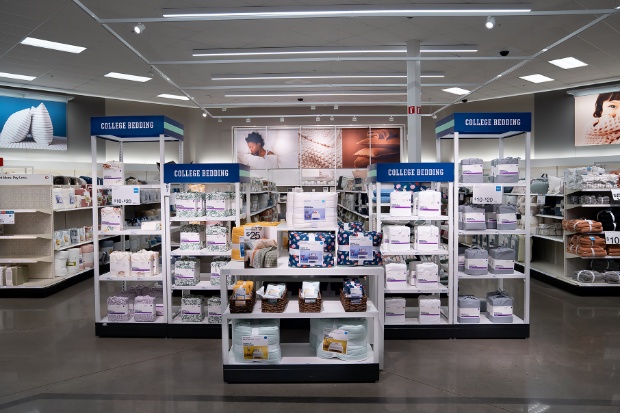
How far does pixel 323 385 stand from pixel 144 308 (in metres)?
2.55

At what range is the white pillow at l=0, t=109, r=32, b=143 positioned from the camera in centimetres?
1120

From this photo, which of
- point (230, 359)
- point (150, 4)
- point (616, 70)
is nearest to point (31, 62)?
point (150, 4)

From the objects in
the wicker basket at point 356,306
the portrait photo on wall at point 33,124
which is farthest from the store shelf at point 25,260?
the wicker basket at point 356,306

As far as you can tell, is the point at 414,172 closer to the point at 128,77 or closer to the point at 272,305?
the point at 272,305

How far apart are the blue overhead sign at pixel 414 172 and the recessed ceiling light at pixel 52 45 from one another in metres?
6.52

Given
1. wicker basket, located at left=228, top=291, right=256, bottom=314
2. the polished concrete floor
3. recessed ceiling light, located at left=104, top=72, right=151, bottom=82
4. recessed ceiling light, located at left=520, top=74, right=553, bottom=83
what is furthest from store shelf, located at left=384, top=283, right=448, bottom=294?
recessed ceiling light, located at left=104, top=72, right=151, bottom=82

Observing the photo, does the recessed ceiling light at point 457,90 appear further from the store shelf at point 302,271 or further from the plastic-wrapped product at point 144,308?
the plastic-wrapped product at point 144,308

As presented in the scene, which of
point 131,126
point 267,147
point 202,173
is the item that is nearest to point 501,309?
point 202,173

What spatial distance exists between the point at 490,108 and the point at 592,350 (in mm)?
11124

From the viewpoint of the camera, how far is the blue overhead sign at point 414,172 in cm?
536

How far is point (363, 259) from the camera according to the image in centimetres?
426

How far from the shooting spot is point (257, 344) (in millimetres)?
4090

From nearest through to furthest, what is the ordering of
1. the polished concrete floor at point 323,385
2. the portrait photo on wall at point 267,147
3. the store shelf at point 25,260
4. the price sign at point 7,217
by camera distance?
the polished concrete floor at point 323,385 → the price sign at point 7,217 → the store shelf at point 25,260 → the portrait photo on wall at point 267,147

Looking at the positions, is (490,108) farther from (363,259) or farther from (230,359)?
(230,359)
